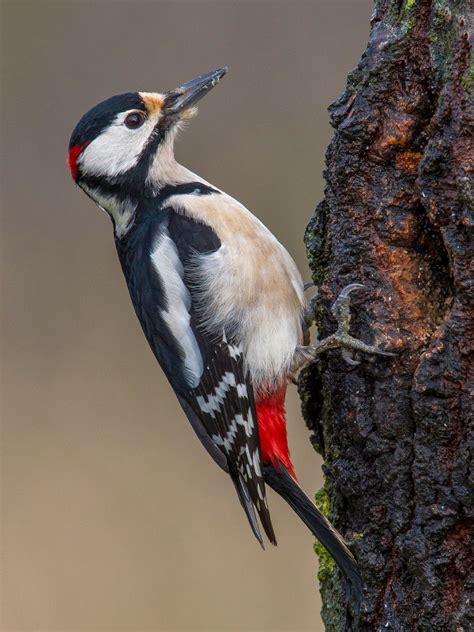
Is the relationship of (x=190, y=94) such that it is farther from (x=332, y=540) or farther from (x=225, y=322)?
(x=332, y=540)

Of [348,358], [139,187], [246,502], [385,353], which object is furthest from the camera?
[139,187]

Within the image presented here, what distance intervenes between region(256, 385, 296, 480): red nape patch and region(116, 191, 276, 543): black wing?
5 centimetres

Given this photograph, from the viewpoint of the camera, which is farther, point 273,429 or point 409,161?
point 273,429

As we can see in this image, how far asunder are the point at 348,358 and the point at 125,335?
255 cm

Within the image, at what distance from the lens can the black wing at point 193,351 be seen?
285 centimetres

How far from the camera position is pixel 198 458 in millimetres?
4785

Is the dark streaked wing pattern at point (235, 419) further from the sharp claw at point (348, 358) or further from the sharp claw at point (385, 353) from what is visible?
the sharp claw at point (385, 353)

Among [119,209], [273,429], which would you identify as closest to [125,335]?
[119,209]

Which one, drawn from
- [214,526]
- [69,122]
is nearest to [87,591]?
[214,526]

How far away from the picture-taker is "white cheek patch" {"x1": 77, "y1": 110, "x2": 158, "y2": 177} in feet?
10.5

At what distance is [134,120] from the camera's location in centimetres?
325

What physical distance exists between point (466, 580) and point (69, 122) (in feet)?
11.9

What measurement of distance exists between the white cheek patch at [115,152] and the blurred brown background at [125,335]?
135 centimetres

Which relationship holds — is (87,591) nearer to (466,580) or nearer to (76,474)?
(76,474)
